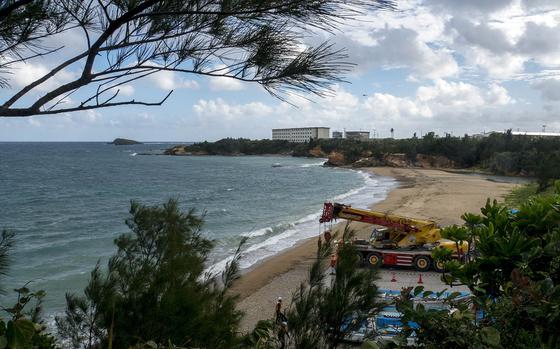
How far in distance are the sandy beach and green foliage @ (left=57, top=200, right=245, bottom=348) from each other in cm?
86

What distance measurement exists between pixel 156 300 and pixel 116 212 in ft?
99.2

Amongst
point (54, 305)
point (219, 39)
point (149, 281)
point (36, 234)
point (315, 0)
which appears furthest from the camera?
point (36, 234)

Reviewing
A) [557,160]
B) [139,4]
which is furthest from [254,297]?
[557,160]

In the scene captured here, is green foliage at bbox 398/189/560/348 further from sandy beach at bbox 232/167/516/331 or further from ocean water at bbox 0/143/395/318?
ocean water at bbox 0/143/395/318

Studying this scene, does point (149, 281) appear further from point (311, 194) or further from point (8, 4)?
point (311, 194)

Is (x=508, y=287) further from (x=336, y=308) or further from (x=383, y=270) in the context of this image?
(x=383, y=270)

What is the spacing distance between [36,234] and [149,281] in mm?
23550

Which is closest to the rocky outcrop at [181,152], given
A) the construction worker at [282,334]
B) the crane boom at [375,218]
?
the crane boom at [375,218]

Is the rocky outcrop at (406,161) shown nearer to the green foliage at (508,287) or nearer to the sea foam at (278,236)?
the sea foam at (278,236)

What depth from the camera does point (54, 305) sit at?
44.9 feet

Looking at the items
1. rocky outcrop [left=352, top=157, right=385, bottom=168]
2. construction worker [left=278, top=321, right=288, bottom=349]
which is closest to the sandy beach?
construction worker [left=278, top=321, right=288, bottom=349]

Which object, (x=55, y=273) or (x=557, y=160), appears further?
(x=557, y=160)

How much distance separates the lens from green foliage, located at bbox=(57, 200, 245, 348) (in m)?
3.71

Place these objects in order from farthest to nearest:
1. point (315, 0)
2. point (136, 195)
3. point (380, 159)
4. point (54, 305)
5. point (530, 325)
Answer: point (380, 159)
point (136, 195)
point (54, 305)
point (315, 0)
point (530, 325)
